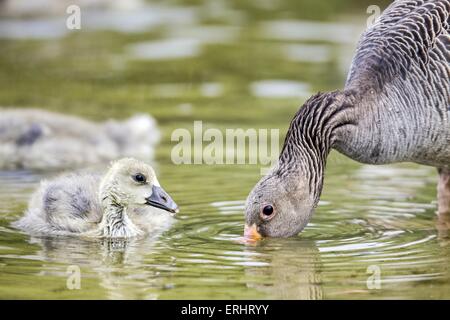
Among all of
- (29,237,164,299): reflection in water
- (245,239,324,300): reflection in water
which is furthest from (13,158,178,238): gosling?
(245,239,324,300): reflection in water

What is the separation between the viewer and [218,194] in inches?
511

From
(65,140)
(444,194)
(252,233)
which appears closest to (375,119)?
(252,233)

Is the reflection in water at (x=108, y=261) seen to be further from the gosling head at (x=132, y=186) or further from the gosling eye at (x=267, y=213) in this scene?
the gosling eye at (x=267, y=213)

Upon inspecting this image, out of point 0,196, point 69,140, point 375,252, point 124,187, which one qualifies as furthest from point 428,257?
point 69,140

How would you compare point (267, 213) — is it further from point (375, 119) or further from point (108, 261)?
point (108, 261)

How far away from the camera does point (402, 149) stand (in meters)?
10.7

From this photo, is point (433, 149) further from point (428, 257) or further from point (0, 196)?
point (0, 196)

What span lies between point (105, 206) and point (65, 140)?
158 inches

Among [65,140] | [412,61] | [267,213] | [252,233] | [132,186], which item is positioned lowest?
[252,233]

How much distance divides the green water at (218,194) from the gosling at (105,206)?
0.91 ft

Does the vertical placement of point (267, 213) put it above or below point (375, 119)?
below
